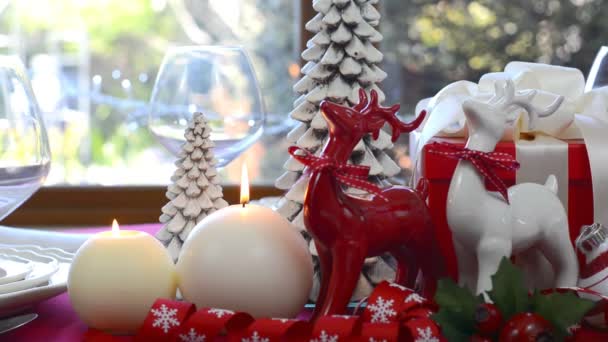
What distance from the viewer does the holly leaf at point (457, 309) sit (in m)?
0.54

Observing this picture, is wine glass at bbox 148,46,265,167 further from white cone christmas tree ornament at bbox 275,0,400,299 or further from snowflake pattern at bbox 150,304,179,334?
snowflake pattern at bbox 150,304,179,334

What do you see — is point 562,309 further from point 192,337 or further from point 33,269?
point 33,269

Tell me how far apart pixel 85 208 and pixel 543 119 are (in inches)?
45.1

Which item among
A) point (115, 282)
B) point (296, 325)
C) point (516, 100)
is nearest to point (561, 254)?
point (516, 100)

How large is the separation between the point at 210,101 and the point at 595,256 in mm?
470

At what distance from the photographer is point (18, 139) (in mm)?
726

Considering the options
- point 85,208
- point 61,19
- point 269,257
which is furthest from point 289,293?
point 61,19

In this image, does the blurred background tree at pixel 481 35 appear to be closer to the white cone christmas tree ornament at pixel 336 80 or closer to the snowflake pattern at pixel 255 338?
the white cone christmas tree ornament at pixel 336 80

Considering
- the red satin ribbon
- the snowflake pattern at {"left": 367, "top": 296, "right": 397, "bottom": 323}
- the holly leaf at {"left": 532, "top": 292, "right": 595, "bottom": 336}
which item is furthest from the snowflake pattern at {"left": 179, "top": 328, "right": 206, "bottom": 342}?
the holly leaf at {"left": 532, "top": 292, "right": 595, "bottom": 336}

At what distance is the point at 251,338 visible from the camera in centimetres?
59

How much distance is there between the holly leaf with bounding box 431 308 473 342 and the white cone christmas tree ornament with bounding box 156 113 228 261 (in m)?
0.30

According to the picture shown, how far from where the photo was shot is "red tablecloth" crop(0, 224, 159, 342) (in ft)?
2.10

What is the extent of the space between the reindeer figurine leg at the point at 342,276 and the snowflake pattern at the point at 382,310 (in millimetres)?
19

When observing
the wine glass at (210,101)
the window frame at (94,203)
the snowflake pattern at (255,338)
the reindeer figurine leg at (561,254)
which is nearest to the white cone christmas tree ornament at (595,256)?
the reindeer figurine leg at (561,254)
